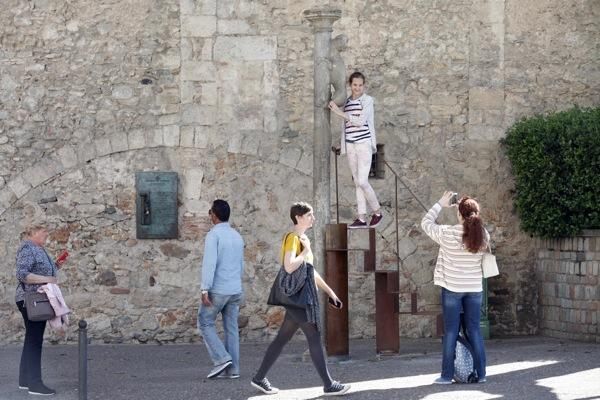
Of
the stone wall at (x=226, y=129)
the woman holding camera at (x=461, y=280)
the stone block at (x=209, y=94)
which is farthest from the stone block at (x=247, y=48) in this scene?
the woman holding camera at (x=461, y=280)

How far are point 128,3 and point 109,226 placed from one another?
98.8 inches

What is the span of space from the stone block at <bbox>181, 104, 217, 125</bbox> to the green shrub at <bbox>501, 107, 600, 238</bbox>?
3.44m

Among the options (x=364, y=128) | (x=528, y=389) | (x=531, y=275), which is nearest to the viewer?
(x=528, y=389)

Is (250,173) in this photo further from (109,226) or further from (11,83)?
(11,83)

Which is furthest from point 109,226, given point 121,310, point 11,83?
point 11,83

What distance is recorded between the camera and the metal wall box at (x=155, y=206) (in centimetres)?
1478

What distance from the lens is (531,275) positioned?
15375mm

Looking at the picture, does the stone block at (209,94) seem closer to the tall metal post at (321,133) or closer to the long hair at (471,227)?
the tall metal post at (321,133)

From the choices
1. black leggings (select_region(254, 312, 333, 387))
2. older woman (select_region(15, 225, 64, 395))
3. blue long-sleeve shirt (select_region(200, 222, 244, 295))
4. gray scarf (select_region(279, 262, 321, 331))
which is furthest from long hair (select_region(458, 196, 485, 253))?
older woman (select_region(15, 225, 64, 395))

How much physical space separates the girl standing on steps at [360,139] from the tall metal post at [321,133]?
39 centimetres

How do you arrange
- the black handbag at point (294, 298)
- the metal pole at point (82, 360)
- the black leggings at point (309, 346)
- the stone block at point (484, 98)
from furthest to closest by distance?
the stone block at point (484, 98), the black handbag at point (294, 298), the black leggings at point (309, 346), the metal pole at point (82, 360)

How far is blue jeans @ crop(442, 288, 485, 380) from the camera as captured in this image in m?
11.0

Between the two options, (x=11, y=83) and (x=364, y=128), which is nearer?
(x=364, y=128)

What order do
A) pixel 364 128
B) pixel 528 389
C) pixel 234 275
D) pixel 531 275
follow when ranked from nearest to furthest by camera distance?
pixel 528 389 < pixel 234 275 < pixel 364 128 < pixel 531 275
